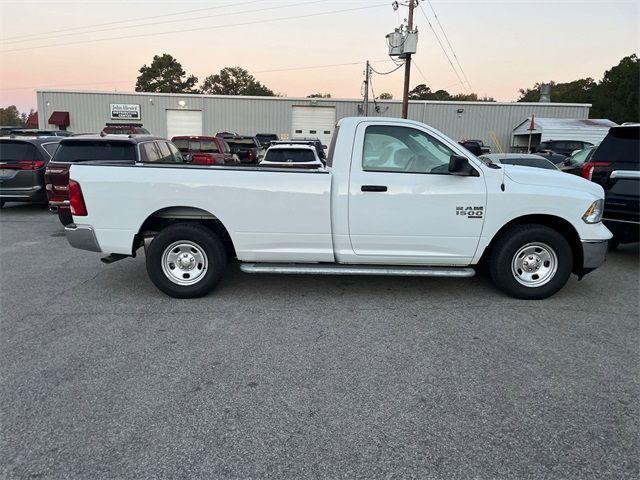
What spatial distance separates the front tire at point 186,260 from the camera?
5.18 metres

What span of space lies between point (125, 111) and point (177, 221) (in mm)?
32948

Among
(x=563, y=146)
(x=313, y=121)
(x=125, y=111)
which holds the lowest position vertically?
(x=563, y=146)

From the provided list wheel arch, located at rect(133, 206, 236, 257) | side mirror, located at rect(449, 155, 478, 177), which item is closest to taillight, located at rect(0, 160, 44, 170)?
wheel arch, located at rect(133, 206, 236, 257)

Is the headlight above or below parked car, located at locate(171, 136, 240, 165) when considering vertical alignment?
below

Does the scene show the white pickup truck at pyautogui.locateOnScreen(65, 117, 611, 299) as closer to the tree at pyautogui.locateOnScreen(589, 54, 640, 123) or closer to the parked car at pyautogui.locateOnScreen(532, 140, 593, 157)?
the parked car at pyautogui.locateOnScreen(532, 140, 593, 157)

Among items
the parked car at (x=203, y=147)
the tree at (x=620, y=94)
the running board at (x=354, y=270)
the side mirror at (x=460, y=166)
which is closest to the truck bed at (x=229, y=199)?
the running board at (x=354, y=270)

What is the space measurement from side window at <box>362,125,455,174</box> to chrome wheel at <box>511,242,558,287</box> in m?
1.30

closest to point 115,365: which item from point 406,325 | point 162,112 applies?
point 406,325

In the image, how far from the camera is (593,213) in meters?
5.17

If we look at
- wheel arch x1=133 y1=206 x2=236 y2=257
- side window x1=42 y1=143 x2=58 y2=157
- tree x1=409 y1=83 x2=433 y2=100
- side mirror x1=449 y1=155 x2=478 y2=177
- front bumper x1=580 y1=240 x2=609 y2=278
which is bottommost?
front bumper x1=580 y1=240 x2=609 y2=278

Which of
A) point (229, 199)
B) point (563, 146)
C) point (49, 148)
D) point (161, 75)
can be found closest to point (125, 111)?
point (49, 148)

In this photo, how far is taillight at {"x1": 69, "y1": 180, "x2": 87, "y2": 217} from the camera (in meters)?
5.10

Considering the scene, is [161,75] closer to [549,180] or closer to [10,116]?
[10,116]

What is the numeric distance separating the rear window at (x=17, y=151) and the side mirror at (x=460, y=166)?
9.91m
